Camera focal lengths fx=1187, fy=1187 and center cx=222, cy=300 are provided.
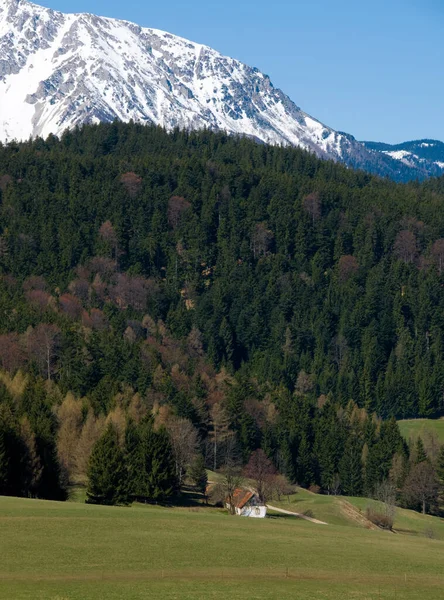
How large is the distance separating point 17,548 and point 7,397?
60.7 metres

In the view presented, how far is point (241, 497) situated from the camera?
362 feet

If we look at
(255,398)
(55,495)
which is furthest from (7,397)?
(255,398)

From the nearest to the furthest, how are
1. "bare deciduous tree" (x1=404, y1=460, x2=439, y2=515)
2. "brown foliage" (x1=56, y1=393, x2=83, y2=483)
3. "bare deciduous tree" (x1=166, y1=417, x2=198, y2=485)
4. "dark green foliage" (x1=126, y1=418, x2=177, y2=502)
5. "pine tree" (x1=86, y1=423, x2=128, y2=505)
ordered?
1. "pine tree" (x1=86, y1=423, x2=128, y2=505)
2. "dark green foliage" (x1=126, y1=418, x2=177, y2=502)
3. "brown foliage" (x1=56, y1=393, x2=83, y2=483)
4. "bare deciduous tree" (x1=166, y1=417, x2=198, y2=485)
5. "bare deciduous tree" (x1=404, y1=460, x2=439, y2=515)

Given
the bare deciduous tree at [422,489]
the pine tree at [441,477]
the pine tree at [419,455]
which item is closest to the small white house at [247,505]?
the bare deciduous tree at [422,489]

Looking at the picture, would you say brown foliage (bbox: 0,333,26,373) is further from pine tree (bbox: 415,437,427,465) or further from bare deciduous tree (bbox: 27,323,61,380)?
pine tree (bbox: 415,437,427,465)

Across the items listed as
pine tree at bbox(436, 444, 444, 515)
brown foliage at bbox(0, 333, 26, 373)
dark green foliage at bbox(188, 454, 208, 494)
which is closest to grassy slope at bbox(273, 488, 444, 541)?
dark green foliage at bbox(188, 454, 208, 494)

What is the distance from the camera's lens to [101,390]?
155 meters

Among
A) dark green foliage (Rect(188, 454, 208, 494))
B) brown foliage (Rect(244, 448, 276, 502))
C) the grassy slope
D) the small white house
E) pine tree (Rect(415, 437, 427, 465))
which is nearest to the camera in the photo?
the small white house

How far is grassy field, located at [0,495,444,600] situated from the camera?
5241 centimetres

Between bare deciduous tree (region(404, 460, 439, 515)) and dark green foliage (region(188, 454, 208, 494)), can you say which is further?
bare deciduous tree (region(404, 460, 439, 515))

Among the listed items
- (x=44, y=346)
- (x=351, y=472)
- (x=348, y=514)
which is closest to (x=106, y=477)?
(x=348, y=514)

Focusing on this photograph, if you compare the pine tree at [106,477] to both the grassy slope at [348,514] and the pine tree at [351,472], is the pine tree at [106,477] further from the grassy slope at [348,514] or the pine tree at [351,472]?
the pine tree at [351,472]

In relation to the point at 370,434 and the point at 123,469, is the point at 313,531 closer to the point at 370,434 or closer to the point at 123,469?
the point at 123,469

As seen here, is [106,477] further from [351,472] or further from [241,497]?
[351,472]
